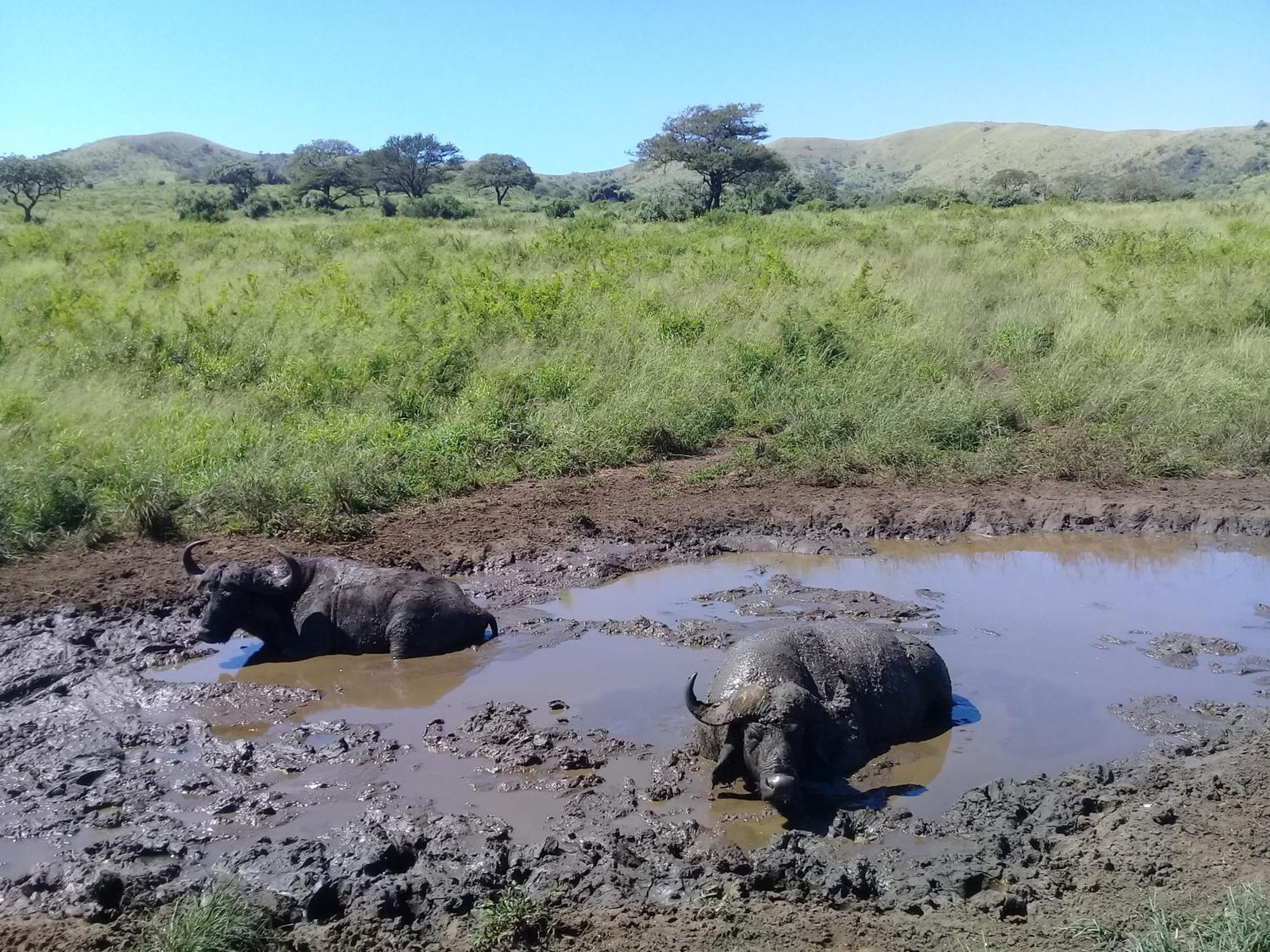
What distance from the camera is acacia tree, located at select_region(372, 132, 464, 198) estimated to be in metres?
47.4

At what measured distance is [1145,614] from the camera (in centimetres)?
799

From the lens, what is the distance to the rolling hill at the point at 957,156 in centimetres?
6962

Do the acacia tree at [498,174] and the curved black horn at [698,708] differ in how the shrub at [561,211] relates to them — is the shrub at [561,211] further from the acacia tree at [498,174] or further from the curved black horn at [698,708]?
the curved black horn at [698,708]

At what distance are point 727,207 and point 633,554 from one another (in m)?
28.4

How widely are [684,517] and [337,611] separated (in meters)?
3.65

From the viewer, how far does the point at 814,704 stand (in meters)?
5.37

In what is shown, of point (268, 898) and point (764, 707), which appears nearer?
point (268, 898)

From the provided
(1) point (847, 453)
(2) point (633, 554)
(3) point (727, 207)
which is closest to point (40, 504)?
(2) point (633, 554)

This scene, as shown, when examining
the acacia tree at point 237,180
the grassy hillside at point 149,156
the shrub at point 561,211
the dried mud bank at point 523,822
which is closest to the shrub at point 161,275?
the dried mud bank at point 523,822

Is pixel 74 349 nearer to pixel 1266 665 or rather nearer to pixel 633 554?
pixel 633 554

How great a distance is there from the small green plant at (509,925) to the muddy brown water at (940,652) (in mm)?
874

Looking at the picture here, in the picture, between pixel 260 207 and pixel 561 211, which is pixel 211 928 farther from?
pixel 260 207

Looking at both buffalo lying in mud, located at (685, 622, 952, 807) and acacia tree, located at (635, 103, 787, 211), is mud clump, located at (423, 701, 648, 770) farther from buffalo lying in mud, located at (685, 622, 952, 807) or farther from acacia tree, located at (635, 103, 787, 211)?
acacia tree, located at (635, 103, 787, 211)

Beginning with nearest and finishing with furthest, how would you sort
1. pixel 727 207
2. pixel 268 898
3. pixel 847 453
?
pixel 268 898 < pixel 847 453 < pixel 727 207
